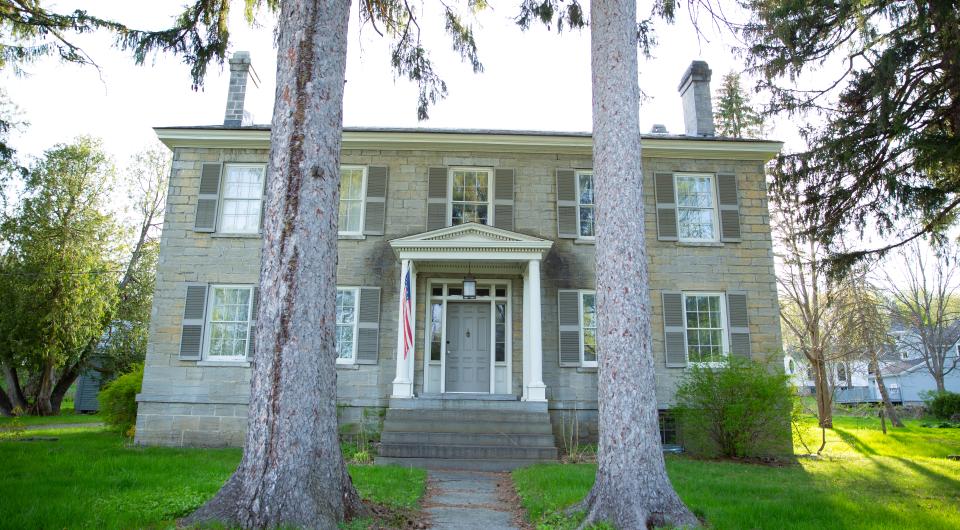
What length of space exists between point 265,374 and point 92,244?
61.8ft

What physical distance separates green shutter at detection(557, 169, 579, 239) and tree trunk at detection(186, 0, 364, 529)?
752 cm

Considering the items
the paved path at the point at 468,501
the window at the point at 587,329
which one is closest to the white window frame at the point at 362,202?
the window at the point at 587,329

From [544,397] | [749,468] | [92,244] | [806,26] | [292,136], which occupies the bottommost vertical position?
[749,468]

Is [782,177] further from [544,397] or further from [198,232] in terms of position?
[198,232]

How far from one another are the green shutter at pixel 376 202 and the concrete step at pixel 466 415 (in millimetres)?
3633

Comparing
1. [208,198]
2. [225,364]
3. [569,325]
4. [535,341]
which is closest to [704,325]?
[569,325]

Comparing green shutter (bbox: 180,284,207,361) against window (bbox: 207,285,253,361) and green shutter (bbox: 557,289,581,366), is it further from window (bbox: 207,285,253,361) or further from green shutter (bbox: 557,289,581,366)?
green shutter (bbox: 557,289,581,366)

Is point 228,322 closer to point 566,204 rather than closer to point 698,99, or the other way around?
point 566,204

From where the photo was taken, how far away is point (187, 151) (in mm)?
12227

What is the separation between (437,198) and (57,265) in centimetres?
1418

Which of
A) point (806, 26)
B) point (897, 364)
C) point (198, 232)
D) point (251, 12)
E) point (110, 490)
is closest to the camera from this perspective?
point (110, 490)

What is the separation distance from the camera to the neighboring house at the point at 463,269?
11156mm

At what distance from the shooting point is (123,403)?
12016mm

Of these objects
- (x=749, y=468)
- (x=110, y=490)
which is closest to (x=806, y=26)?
(x=749, y=468)
